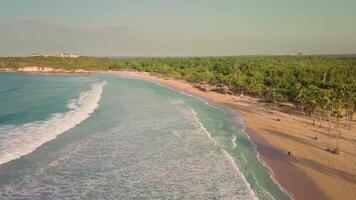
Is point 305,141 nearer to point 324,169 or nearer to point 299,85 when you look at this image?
point 324,169

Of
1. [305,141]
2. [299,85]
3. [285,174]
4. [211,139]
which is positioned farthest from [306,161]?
[299,85]

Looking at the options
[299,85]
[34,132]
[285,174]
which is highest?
[299,85]

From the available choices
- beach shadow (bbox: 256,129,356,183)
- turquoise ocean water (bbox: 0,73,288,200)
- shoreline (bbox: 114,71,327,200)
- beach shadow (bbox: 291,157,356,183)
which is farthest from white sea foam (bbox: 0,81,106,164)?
beach shadow (bbox: 291,157,356,183)

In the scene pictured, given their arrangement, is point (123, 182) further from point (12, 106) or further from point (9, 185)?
point (12, 106)

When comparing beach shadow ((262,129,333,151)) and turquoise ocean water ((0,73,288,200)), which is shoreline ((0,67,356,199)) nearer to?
beach shadow ((262,129,333,151))

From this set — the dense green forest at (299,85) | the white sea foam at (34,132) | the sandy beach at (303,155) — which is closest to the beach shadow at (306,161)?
the sandy beach at (303,155)

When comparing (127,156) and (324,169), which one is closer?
(324,169)
